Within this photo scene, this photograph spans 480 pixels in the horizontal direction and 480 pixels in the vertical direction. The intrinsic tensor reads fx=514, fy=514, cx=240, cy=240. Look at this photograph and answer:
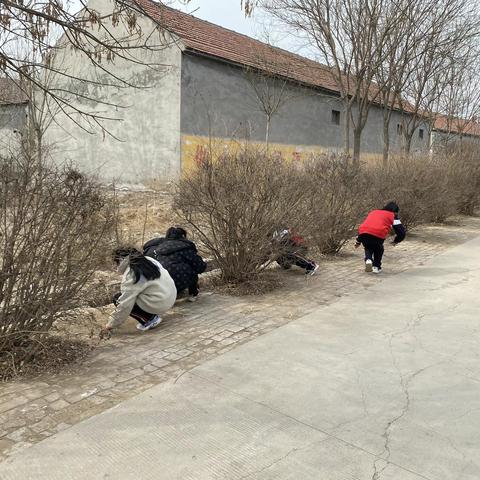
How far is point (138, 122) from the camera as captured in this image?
18531 millimetres

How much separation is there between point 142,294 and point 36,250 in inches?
51.0

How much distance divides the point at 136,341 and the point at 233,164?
2589 mm

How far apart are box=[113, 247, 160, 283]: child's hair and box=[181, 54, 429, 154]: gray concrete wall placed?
9.11m

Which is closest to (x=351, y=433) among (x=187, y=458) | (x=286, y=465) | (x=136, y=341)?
(x=286, y=465)

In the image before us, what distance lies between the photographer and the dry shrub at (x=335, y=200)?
27.4 feet

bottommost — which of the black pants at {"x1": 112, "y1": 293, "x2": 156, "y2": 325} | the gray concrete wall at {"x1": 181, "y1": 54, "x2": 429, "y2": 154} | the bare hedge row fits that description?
the black pants at {"x1": 112, "y1": 293, "x2": 156, "y2": 325}

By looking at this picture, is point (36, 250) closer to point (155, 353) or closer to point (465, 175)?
point (155, 353)

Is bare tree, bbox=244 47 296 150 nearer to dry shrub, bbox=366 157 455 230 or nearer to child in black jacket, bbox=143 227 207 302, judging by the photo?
dry shrub, bbox=366 157 455 230

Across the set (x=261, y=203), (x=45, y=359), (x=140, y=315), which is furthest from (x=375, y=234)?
(x=45, y=359)

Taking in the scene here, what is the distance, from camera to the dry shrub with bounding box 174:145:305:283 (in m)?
6.23

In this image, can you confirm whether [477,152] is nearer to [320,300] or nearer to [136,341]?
[320,300]

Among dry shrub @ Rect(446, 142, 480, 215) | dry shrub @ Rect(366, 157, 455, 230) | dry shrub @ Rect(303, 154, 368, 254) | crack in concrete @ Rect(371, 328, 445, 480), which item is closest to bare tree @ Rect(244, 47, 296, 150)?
dry shrub @ Rect(446, 142, 480, 215)

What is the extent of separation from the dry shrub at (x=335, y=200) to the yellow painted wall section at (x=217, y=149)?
Result: 443 mm

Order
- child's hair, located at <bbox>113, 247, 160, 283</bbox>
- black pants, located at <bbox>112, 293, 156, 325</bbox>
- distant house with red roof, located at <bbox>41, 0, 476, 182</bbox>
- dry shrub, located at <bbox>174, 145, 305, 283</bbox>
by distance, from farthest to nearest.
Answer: distant house with red roof, located at <bbox>41, 0, 476, 182</bbox>
dry shrub, located at <bbox>174, 145, 305, 283</bbox>
black pants, located at <bbox>112, 293, 156, 325</bbox>
child's hair, located at <bbox>113, 247, 160, 283</bbox>
